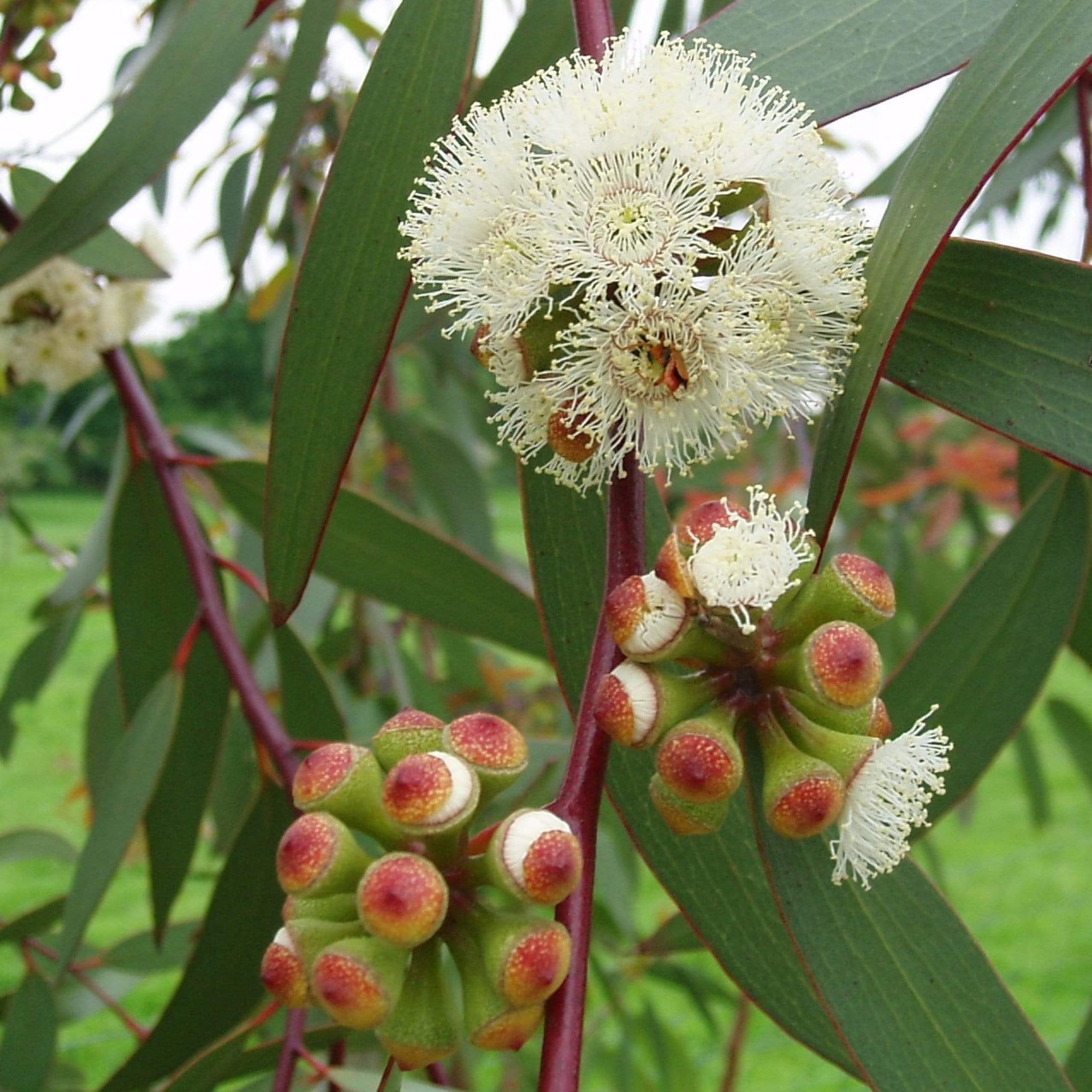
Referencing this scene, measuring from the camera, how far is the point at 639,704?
41 centimetres

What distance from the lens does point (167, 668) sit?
107 centimetres

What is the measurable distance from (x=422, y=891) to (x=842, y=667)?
6.1 inches

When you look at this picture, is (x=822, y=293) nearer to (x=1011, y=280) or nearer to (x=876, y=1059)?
(x=1011, y=280)

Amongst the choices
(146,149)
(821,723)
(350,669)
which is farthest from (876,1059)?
(350,669)

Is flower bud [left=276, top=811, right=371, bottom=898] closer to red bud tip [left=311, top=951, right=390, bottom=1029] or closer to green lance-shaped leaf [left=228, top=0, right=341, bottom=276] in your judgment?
red bud tip [left=311, top=951, right=390, bottom=1029]

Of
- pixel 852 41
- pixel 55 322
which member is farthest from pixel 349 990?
pixel 55 322

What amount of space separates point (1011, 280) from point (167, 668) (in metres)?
0.78

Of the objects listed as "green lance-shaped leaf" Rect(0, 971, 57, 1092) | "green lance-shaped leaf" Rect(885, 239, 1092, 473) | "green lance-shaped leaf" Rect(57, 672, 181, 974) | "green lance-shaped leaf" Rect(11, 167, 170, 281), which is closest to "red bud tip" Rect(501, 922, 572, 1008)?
"green lance-shaped leaf" Rect(885, 239, 1092, 473)

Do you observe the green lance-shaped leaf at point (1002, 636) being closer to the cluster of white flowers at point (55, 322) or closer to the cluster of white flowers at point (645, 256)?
the cluster of white flowers at point (645, 256)

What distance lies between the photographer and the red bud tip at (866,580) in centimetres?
45

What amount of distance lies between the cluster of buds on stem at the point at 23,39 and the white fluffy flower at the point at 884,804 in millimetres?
786

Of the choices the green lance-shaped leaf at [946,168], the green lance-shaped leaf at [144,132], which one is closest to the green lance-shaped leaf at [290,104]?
the green lance-shaped leaf at [144,132]

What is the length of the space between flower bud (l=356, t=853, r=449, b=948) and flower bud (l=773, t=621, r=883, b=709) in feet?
0.46

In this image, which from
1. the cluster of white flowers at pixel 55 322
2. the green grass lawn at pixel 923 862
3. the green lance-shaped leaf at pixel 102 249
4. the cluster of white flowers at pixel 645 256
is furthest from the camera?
the green grass lawn at pixel 923 862
